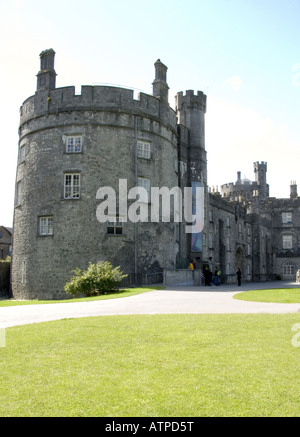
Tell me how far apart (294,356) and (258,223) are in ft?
179

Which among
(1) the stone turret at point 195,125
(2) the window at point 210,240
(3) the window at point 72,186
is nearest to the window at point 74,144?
(3) the window at point 72,186

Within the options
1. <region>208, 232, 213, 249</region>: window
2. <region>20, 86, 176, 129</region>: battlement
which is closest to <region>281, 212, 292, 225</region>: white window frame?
<region>208, 232, 213, 249</region>: window

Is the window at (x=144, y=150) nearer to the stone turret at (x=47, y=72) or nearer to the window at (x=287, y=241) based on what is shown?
the stone turret at (x=47, y=72)

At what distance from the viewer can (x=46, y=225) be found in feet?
90.3

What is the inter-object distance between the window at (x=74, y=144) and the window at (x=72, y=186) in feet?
5.00

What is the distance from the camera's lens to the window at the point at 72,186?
2714 centimetres

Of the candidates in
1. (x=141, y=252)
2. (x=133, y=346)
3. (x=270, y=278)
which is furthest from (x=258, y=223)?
(x=133, y=346)

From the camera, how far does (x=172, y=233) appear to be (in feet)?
99.5

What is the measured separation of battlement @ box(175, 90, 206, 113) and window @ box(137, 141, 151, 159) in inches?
313

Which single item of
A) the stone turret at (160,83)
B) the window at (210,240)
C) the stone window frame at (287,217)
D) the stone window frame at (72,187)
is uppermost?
the stone turret at (160,83)

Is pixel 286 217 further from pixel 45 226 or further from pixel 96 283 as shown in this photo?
pixel 96 283

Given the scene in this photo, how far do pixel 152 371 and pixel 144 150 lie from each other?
77.7 feet

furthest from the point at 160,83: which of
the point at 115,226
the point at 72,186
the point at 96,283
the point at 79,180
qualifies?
the point at 96,283
